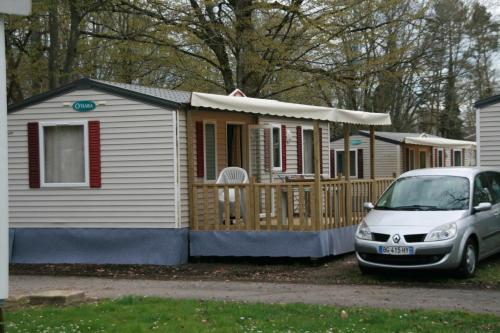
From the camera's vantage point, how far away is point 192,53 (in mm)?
23719

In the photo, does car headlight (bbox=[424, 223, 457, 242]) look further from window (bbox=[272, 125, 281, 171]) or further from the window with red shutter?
the window with red shutter

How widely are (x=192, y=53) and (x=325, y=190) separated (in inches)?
435

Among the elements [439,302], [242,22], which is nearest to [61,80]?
[242,22]

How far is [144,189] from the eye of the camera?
45.4ft

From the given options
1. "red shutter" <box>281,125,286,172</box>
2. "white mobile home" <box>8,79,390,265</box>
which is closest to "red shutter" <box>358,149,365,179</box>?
"red shutter" <box>281,125,286,172</box>

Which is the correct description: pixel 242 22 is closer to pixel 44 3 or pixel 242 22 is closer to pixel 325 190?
pixel 44 3

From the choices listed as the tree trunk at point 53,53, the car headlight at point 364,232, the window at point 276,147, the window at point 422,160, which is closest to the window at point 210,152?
the window at point 276,147

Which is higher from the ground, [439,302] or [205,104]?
[205,104]

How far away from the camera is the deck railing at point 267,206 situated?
13.3m

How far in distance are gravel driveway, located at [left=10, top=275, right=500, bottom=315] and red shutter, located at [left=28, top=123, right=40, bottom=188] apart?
256cm

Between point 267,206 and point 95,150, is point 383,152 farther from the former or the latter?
point 95,150

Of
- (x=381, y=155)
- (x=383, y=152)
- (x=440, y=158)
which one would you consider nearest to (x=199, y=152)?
(x=383, y=152)

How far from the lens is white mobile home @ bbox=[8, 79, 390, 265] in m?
13.4

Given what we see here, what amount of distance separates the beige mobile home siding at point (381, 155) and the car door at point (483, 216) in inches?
705
